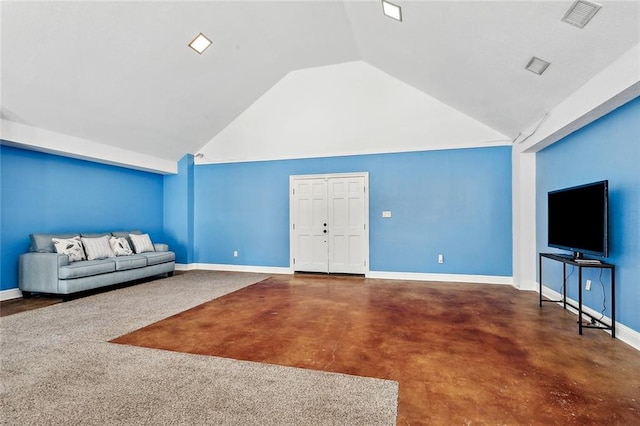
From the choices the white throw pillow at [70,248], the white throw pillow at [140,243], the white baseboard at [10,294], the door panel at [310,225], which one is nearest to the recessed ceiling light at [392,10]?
the door panel at [310,225]

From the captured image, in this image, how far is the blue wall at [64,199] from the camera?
4426mm

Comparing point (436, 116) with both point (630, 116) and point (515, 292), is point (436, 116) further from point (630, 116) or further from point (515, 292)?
point (515, 292)

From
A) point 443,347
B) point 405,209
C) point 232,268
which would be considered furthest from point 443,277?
point 232,268

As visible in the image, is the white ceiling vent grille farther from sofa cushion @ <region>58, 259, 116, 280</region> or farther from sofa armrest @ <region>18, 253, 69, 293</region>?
sofa armrest @ <region>18, 253, 69, 293</region>

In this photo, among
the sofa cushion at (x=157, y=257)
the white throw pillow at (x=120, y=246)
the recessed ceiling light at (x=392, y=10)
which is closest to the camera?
the recessed ceiling light at (x=392, y=10)

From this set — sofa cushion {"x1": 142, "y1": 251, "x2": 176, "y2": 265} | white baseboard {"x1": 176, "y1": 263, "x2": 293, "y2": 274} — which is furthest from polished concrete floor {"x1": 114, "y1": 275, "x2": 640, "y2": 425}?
sofa cushion {"x1": 142, "y1": 251, "x2": 176, "y2": 265}

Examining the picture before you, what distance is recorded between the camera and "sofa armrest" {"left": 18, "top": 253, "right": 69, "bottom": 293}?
13.7 ft

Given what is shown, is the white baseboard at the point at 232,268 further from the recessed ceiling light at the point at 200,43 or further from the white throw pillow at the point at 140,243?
the recessed ceiling light at the point at 200,43

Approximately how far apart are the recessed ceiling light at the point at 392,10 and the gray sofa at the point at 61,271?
5342 mm

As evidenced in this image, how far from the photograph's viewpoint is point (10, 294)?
438cm

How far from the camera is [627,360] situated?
2.41m

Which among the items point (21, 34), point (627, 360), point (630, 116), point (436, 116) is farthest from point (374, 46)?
point (627, 360)

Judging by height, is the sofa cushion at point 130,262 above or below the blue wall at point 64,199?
below

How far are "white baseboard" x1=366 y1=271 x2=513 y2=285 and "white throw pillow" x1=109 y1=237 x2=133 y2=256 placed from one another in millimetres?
4528
